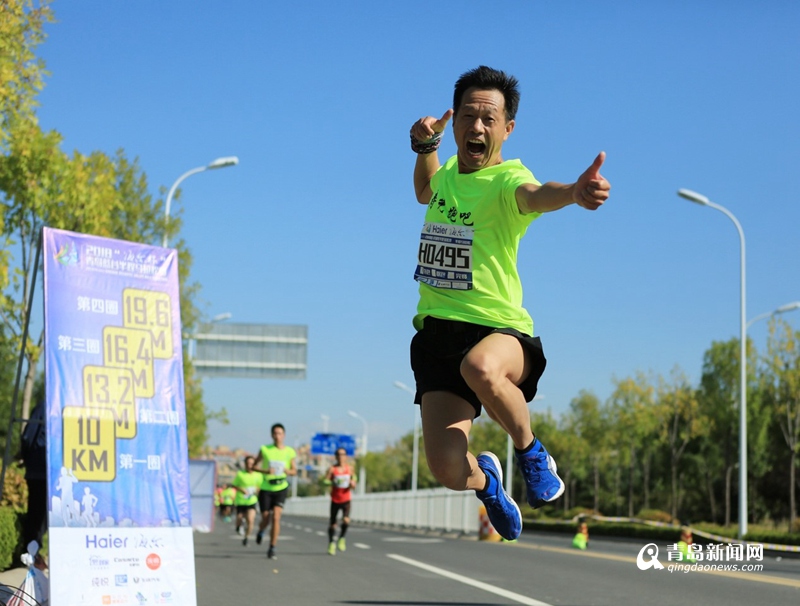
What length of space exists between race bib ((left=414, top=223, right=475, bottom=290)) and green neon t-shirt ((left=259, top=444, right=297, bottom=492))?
1262 cm

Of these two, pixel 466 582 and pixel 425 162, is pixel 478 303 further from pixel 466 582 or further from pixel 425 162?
pixel 466 582

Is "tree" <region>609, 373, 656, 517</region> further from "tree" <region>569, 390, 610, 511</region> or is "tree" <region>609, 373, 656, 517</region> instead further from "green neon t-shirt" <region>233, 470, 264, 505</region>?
"green neon t-shirt" <region>233, 470, 264, 505</region>

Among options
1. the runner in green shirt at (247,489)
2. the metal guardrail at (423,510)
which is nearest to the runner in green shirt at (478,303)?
the runner in green shirt at (247,489)

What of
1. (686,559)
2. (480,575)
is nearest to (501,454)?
(686,559)

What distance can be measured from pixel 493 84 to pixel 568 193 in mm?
903

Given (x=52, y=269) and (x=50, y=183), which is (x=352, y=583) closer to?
(x=52, y=269)

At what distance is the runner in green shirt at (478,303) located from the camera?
191 inches

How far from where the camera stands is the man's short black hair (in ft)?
16.3

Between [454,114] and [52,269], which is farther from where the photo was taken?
[52,269]

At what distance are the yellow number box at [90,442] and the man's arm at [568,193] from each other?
391 centimetres

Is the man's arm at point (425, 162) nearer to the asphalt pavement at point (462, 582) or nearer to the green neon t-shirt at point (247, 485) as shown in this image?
the asphalt pavement at point (462, 582)

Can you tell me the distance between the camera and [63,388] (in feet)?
24.3

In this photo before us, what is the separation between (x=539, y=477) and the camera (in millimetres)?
4973

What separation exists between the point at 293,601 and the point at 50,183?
35.7ft
